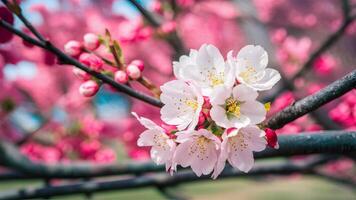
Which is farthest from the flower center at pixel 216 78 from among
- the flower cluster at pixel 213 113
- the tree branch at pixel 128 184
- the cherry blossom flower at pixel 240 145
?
the tree branch at pixel 128 184

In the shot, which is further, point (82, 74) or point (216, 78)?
point (82, 74)

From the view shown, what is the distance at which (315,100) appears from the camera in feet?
3.05

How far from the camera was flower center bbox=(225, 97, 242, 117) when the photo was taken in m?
0.94

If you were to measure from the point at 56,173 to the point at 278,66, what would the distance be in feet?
4.96

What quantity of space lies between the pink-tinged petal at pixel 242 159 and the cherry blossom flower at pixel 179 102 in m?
0.14

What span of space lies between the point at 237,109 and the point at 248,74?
119 mm

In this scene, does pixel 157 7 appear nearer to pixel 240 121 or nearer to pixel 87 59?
pixel 87 59

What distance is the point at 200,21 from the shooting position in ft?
23.0

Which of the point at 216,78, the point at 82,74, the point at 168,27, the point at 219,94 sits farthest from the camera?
the point at 168,27

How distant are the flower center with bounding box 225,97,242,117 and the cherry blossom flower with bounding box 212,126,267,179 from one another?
0.12ft

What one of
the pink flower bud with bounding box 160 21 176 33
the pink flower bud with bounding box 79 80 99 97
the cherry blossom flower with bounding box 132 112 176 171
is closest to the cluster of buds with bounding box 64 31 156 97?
the pink flower bud with bounding box 79 80 99 97

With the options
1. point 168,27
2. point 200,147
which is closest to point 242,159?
point 200,147

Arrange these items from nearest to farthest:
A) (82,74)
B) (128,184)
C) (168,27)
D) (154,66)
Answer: (82,74), (128,184), (168,27), (154,66)

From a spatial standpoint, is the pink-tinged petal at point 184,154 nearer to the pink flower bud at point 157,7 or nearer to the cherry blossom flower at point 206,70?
the cherry blossom flower at point 206,70
